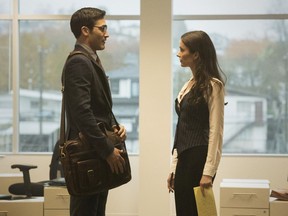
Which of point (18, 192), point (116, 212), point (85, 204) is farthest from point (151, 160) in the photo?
point (85, 204)

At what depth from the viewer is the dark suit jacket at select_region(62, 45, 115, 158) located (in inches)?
98.0

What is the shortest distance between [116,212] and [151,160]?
32.8 inches

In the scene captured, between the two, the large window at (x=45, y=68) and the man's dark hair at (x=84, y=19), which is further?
the large window at (x=45, y=68)

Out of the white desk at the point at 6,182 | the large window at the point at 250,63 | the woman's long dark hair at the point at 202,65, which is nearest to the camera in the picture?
the woman's long dark hair at the point at 202,65

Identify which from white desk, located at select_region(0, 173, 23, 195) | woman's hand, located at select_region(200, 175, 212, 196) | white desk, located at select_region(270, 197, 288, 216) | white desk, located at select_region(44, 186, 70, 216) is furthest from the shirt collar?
white desk, located at select_region(0, 173, 23, 195)

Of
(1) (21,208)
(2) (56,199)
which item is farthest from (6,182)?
(2) (56,199)

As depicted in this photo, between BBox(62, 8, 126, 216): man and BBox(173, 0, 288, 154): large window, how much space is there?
319cm

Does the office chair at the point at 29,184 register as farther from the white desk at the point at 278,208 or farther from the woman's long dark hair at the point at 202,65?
the woman's long dark hair at the point at 202,65

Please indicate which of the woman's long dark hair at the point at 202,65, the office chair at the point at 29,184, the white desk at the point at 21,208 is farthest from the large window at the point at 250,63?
the woman's long dark hair at the point at 202,65

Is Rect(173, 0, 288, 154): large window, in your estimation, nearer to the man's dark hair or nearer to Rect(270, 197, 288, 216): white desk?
Rect(270, 197, 288, 216): white desk

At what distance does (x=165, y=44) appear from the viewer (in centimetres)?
525

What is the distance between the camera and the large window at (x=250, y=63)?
575 cm

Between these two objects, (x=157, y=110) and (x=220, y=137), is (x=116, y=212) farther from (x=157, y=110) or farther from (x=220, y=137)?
(x=220, y=137)

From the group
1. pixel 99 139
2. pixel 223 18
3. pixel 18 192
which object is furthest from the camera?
pixel 223 18
